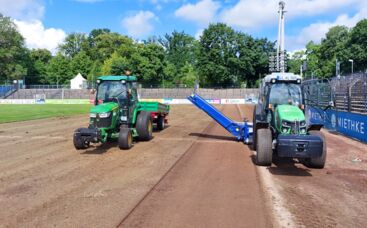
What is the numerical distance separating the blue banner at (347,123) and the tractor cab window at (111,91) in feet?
21.6

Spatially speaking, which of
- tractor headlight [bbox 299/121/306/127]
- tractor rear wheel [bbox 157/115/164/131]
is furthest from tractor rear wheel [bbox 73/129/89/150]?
tractor rear wheel [bbox 157/115/164/131]

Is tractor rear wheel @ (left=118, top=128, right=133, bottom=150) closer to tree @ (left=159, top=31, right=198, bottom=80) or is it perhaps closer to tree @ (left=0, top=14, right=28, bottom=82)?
tree @ (left=0, top=14, right=28, bottom=82)

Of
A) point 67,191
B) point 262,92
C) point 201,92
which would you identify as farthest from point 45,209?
point 201,92

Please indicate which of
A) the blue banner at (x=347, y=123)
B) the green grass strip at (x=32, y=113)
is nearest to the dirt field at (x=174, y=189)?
the blue banner at (x=347, y=123)

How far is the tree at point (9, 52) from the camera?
9325 centimetres

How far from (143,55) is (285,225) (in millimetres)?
80065

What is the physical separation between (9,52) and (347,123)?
91537 millimetres

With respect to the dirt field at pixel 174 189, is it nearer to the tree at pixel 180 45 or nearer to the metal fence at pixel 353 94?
the metal fence at pixel 353 94

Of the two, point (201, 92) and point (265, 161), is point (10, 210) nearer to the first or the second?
point (265, 161)

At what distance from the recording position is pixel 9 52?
93.0m

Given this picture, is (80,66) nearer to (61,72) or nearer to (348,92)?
(61,72)

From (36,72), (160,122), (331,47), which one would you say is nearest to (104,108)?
(160,122)

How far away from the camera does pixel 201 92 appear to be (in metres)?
77.3

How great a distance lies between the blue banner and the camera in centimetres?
1480
